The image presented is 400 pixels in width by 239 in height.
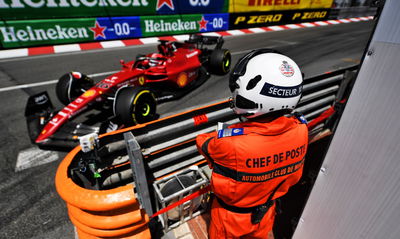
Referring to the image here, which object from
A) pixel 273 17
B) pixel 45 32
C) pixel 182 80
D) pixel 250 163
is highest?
pixel 250 163

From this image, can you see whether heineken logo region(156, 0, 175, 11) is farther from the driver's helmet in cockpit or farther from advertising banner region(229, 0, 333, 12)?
the driver's helmet in cockpit

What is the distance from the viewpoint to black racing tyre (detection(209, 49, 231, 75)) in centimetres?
648

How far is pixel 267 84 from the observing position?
1.36 meters

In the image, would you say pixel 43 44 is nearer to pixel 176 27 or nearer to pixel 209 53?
pixel 176 27

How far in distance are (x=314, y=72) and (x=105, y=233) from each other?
7265mm

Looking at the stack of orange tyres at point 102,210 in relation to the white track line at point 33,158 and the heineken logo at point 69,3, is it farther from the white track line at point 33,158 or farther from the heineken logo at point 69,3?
the heineken logo at point 69,3

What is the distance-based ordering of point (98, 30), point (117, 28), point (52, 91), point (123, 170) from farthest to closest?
point (117, 28)
point (98, 30)
point (52, 91)
point (123, 170)

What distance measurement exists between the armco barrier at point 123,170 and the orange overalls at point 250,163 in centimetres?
72

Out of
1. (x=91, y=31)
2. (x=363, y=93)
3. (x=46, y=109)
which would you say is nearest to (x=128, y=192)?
(x=363, y=93)

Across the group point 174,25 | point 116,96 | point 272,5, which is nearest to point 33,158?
point 116,96

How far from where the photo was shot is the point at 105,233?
1.88 m

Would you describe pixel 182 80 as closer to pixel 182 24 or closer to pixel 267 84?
pixel 267 84

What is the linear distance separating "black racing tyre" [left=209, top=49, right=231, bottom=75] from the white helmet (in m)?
5.15

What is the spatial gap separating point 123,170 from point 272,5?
15.4 meters
